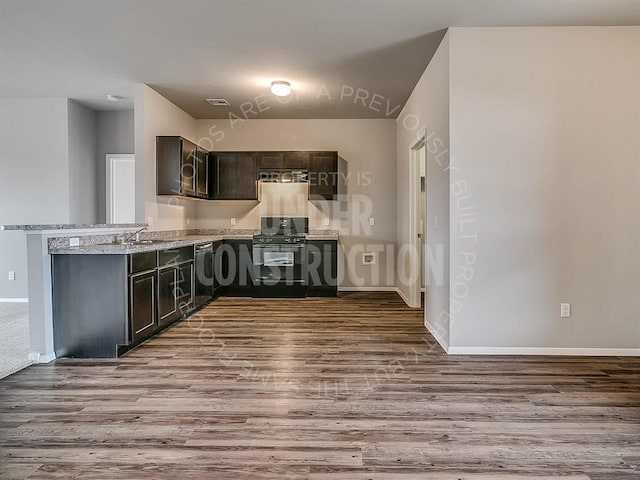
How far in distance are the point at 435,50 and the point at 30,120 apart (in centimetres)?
525

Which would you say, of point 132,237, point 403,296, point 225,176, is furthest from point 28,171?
point 403,296

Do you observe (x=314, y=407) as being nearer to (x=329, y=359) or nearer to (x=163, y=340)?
(x=329, y=359)

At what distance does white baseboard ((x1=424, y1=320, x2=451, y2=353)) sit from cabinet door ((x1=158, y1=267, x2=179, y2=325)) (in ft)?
8.83

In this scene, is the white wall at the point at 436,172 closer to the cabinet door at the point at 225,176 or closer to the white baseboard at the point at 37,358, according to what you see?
the cabinet door at the point at 225,176

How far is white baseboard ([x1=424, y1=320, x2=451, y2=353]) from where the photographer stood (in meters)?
3.38

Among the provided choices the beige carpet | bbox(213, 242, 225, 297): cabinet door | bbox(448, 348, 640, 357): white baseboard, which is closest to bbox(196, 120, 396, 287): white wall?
bbox(213, 242, 225, 297): cabinet door

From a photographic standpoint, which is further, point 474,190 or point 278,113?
point 278,113

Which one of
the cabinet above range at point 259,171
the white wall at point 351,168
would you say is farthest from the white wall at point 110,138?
the cabinet above range at point 259,171

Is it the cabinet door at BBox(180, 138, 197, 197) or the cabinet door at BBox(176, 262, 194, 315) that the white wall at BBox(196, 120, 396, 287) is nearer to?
the cabinet door at BBox(180, 138, 197, 197)

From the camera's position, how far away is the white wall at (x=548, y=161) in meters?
3.24

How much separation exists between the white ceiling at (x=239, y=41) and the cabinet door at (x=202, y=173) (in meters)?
0.84

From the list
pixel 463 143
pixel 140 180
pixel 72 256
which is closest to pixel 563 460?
pixel 463 143

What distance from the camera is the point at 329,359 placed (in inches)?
126

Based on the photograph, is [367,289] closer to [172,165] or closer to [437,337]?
[437,337]
